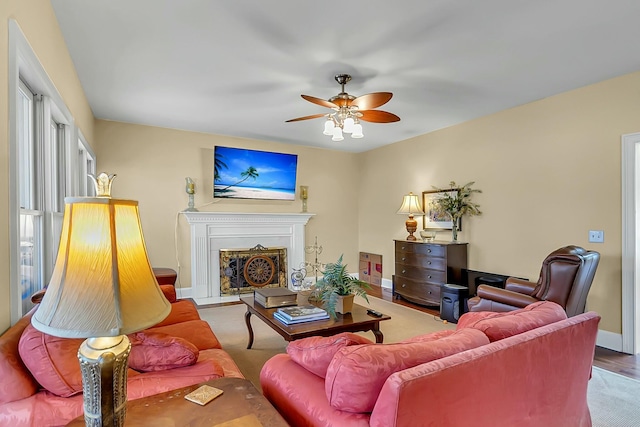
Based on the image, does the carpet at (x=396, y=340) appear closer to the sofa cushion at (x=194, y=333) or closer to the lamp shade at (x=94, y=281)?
the sofa cushion at (x=194, y=333)

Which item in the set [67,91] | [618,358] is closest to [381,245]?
[618,358]

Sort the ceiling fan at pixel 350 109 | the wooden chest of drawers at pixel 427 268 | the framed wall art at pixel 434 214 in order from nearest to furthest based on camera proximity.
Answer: the ceiling fan at pixel 350 109
the wooden chest of drawers at pixel 427 268
the framed wall art at pixel 434 214

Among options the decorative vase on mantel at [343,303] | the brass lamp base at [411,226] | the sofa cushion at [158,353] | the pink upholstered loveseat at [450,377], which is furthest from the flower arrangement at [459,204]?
the sofa cushion at [158,353]

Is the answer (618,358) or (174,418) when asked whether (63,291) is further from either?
(618,358)

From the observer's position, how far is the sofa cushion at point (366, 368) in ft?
3.64


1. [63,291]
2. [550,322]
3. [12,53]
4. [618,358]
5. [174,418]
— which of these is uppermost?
[12,53]

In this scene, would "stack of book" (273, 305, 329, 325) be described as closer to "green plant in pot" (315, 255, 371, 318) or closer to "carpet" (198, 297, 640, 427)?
"green plant in pot" (315, 255, 371, 318)

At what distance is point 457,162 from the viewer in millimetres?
4699

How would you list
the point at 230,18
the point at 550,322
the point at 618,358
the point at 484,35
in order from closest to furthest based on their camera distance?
1. the point at 550,322
2. the point at 230,18
3. the point at 484,35
4. the point at 618,358

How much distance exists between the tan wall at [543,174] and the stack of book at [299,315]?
2.69 meters

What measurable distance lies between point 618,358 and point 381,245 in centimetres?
350

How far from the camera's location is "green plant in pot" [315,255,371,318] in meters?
2.67

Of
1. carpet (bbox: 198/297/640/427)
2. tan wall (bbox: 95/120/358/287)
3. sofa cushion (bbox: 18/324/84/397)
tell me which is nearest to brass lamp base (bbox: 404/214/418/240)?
carpet (bbox: 198/297/640/427)

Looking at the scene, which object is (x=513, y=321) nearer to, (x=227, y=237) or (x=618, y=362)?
(x=618, y=362)
